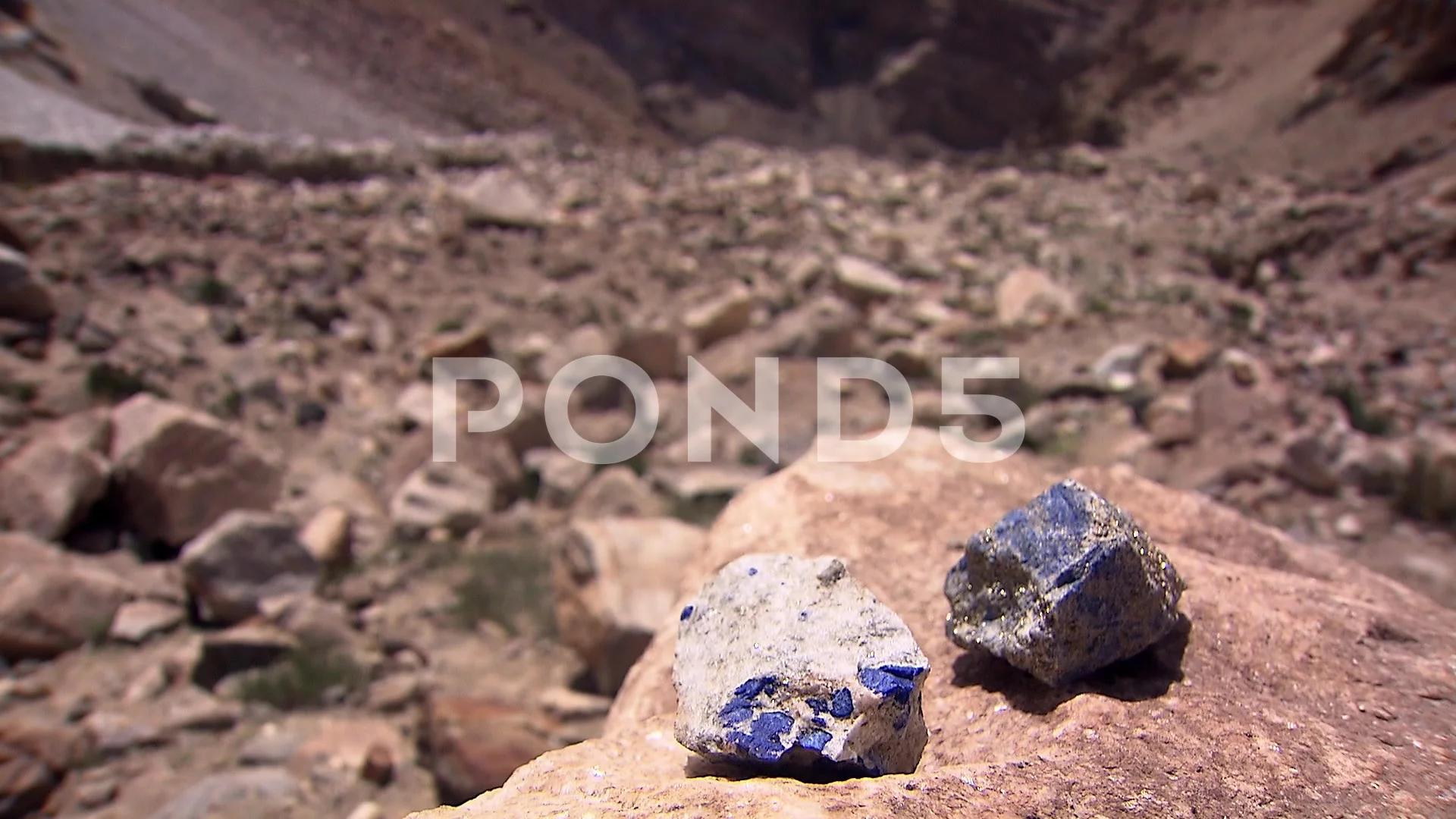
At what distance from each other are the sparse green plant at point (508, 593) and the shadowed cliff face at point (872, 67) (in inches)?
607

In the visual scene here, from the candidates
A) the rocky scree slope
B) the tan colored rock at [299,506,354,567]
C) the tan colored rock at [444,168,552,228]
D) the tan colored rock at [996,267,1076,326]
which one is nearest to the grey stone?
the rocky scree slope

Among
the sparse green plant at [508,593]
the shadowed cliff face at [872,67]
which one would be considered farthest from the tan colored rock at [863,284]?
the shadowed cliff face at [872,67]

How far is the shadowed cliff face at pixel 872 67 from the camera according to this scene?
1862 cm

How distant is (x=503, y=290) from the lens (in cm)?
734

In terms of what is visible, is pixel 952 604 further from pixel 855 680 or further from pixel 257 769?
pixel 257 769

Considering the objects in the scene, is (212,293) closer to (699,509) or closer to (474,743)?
(699,509)

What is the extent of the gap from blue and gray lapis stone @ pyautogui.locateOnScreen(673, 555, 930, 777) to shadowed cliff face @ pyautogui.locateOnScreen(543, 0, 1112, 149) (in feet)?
59.2

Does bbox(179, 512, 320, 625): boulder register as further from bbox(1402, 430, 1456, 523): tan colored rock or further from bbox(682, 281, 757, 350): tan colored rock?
bbox(1402, 430, 1456, 523): tan colored rock

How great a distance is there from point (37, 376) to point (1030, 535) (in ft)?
17.2

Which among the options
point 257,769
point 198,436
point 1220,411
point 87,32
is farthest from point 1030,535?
point 87,32

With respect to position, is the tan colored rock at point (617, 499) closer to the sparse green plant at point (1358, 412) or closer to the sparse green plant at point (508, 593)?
the sparse green plant at point (508, 593)

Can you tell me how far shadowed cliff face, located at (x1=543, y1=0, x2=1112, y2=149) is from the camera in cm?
1862

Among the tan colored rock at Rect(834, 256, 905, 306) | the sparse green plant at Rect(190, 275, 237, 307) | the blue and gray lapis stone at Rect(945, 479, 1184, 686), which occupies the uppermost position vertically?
the tan colored rock at Rect(834, 256, 905, 306)

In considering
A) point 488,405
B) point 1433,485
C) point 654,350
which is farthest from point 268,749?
point 1433,485
